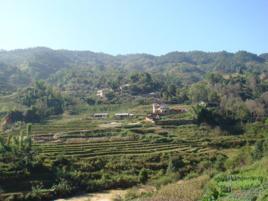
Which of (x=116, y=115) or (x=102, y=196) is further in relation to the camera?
(x=116, y=115)

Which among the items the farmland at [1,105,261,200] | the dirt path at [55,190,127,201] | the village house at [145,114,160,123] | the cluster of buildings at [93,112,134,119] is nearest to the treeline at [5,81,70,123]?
the farmland at [1,105,261,200]

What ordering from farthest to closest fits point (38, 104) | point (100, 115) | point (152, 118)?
point (38, 104) < point (100, 115) < point (152, 118)

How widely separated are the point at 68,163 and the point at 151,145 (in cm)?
1379

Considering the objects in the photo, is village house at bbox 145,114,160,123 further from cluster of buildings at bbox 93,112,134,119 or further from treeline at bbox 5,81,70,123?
treeline at bbox 5,81,70,123

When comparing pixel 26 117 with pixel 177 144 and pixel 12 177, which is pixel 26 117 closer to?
pixel 177 144

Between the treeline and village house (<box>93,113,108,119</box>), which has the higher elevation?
the treeline

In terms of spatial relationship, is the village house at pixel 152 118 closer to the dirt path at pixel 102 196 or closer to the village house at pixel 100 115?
the village house at pixel 100 115

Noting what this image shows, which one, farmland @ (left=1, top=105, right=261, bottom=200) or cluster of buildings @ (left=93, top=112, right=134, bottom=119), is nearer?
farmland @ (left=1, top=105, right=261, bottom=200)

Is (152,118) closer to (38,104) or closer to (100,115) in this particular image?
(100,115)

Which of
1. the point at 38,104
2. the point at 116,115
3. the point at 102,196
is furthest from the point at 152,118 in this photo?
the point at 102,196

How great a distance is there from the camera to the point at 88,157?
4541 centimetres

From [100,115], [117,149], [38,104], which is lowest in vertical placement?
[117,149]

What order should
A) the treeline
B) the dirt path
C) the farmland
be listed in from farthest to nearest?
the treeline → the farmland → the dirt path

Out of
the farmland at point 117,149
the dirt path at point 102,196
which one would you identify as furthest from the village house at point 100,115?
the dirt path at point 102,196
